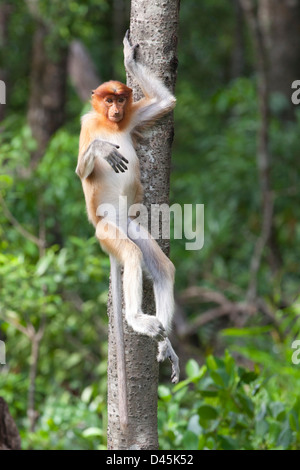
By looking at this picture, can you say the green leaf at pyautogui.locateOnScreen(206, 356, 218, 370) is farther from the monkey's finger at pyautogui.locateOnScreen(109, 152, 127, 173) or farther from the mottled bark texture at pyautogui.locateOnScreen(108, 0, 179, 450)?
the monkey's finger at pyautogui.locateOnScreen(109, 152, 127, 173)

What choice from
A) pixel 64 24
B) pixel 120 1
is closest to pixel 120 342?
pixel 64 24

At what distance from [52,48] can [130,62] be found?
12.6ft

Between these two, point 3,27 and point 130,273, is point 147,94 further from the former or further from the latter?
point 3,27

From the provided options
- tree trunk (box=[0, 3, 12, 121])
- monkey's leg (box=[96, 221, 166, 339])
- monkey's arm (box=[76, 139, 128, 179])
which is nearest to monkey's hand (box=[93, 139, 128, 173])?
monkey's arm (box=[76, 139, 128, 179])

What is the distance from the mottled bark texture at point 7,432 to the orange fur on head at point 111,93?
172cm

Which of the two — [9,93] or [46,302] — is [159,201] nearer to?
[46,302]

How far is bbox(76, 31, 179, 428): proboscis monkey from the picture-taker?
2.60 meters

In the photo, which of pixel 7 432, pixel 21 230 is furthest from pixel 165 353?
pixel 21 230

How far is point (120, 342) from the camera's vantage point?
2629 mm

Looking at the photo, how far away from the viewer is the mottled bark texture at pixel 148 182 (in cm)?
273

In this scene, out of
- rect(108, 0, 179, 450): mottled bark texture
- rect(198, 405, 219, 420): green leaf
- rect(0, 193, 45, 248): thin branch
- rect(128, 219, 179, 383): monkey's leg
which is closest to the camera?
rect(128, 219, 179, 383): monkey's leg

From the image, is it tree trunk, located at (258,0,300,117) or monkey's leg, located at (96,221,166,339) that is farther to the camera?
tree trunk, located at (258,0,300,117)
